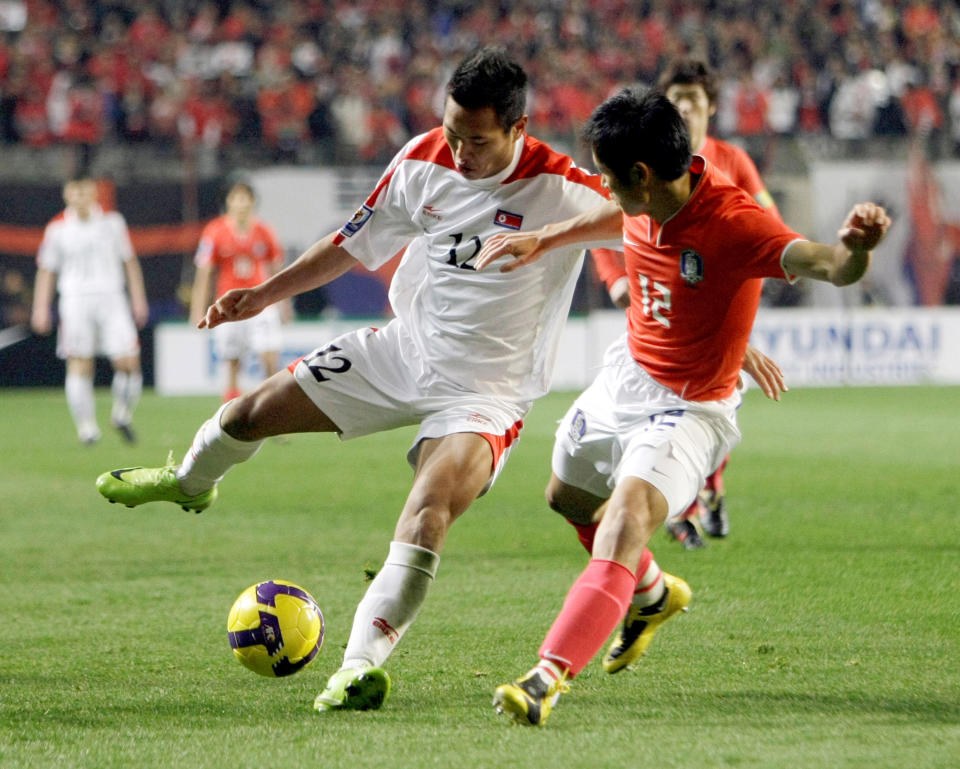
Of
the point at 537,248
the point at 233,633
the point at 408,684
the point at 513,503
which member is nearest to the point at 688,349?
the point at 537,248

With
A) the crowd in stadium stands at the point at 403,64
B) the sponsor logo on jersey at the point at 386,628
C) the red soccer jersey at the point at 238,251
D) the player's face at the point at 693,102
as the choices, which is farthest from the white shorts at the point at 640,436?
the crowd in stadium stands at the point at 403,64

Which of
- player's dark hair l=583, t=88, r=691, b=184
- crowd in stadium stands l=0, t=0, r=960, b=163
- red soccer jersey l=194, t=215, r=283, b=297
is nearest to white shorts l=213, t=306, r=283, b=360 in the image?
red soccer jersey l=194, t=215, r=283, b=297

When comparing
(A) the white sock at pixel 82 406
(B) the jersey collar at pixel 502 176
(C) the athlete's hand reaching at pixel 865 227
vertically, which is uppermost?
(C) the athlete's hand reaching at pixel 865 227

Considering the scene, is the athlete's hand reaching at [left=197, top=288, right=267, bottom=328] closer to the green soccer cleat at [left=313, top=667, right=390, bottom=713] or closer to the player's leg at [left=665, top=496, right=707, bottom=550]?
the green soccer cleat at [left=313, top=667, right=390, bottom=713]

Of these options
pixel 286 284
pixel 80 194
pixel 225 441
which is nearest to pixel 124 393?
pixel 80 194

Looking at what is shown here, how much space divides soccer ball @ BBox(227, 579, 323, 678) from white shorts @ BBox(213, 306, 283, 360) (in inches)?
352

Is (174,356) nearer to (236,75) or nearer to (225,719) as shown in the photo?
(236,75)

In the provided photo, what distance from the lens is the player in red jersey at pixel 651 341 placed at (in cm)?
364

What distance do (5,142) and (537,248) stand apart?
15.1 metres

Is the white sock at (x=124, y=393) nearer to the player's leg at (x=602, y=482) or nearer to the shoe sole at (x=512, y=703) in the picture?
the player's leg at (x=602, y=482)

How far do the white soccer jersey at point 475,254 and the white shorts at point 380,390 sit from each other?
0.04 m

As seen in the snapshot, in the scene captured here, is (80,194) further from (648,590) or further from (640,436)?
(640,436)

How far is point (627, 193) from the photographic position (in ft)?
12.8

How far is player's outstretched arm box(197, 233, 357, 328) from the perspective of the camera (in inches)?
184
